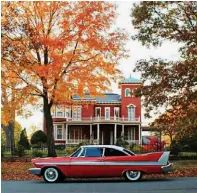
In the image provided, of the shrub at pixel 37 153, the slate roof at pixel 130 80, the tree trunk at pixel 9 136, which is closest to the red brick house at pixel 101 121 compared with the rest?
the slate roof at pixel 130 80

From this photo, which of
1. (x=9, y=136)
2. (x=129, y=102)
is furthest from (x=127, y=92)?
(x=9, y=136)

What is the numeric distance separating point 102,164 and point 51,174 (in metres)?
1.04

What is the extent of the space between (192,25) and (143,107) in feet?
7.34

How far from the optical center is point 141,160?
7719 mm

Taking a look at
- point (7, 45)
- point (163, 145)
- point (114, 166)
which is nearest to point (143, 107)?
point (163, 145)

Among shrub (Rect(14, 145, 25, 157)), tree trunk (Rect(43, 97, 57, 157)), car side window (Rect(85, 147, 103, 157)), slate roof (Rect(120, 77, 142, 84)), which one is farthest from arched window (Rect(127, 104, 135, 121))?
shrub (Rect(14, 145, 25, 157))

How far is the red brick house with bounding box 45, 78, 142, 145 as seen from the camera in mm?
7660

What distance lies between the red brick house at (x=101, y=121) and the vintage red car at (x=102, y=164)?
0.78 ft

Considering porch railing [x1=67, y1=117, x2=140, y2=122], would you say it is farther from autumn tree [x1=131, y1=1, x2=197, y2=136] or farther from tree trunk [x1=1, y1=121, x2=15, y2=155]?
tree trunk [x1=1, y1=121, x2=15, y2=155]

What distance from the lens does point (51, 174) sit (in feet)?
25.8

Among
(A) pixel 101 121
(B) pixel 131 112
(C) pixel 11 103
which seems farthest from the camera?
(C) pixel 11 103

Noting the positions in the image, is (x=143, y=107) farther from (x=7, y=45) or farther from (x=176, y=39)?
(x=7, y=45)

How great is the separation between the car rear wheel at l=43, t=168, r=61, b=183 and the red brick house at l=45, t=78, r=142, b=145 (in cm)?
57

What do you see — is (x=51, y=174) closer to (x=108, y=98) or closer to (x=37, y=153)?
(x=37, y=153)
